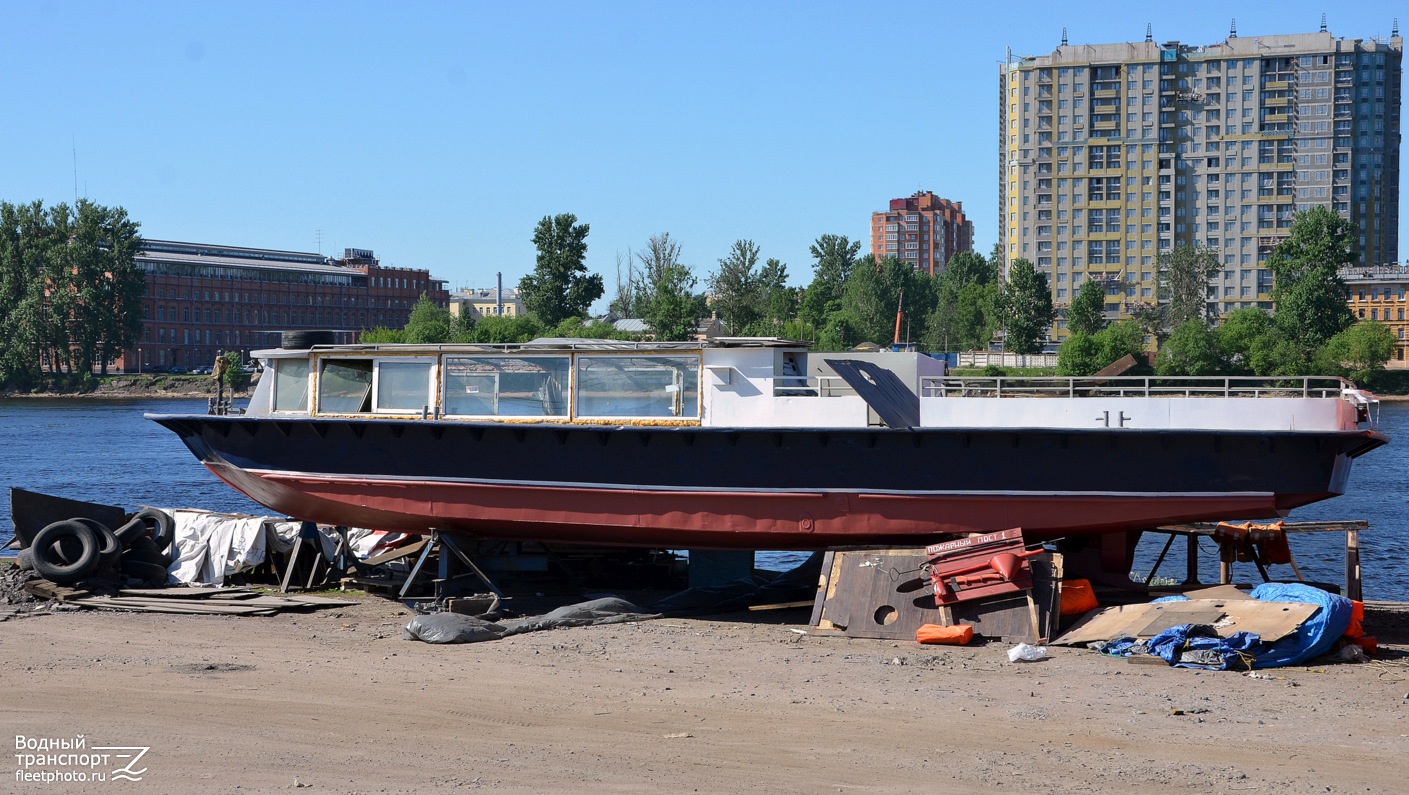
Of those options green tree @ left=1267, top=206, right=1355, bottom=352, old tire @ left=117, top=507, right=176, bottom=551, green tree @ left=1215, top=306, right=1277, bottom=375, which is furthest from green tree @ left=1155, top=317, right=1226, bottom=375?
old tire @ left=117, top=507, right=176, bottom=551

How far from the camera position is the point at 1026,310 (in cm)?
8738

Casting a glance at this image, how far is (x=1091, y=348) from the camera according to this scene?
79000mm

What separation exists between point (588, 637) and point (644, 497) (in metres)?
1.88

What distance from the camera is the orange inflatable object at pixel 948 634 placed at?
39.9 ft

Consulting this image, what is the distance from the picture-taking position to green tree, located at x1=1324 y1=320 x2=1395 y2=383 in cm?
7669

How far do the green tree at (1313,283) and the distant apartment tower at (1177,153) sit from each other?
3511 centimetres

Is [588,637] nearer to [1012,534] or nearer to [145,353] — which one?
[1012,534]

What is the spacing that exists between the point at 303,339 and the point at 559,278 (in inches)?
2691

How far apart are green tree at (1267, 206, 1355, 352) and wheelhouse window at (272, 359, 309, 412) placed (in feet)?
241

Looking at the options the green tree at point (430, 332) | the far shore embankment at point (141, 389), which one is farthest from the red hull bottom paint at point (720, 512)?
the far shore embankment at point (141, 389)

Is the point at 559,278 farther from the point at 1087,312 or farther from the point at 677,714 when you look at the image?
the point at 677,714

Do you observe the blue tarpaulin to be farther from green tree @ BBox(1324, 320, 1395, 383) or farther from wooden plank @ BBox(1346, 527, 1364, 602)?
green tree @ BBox(1324, 320, 1395, 383)

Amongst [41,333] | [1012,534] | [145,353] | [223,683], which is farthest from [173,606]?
[145,353]

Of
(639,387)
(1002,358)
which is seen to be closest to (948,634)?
(639,387)
